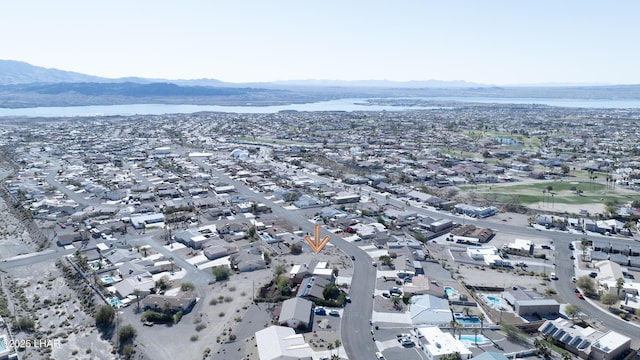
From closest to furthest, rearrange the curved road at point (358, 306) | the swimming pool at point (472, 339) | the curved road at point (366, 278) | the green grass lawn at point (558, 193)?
the curved road at point (358, 306) < the swimming pool at point (472, 339) < the curved road at point (366, 278) < the green grass lawn at point (558, 193)

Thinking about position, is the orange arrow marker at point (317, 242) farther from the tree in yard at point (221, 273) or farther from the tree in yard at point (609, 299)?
the tree in yard at point (609, 299)

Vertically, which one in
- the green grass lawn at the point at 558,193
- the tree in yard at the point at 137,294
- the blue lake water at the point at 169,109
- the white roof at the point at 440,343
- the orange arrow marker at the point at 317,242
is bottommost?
the blue lake water at the point at 169,109

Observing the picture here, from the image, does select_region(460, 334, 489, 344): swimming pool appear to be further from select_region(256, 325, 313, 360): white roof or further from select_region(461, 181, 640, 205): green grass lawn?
select_region(461, 181, 640, 205): green grass lawn

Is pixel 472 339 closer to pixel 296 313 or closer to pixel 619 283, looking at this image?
pixel 296 313

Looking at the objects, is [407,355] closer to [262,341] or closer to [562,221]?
[262,341]

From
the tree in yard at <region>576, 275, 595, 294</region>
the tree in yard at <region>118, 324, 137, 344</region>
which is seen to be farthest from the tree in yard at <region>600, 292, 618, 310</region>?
the tree in yard at <region>118, 324, 137, 344</region>

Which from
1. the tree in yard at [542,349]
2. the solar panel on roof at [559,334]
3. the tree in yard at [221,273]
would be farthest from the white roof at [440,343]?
the tree in yard at [221,273]

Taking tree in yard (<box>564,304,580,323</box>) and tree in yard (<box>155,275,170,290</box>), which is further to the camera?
tree in yard (<box>155,275,170,290</box>)

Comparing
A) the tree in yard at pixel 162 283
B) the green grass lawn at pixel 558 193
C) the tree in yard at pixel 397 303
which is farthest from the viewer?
the green grass lawn at pixel 558 193

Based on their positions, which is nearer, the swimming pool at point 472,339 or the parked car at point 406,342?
the parked car at point 406,342

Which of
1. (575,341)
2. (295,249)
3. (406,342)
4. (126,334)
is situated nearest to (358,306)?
(406,342)

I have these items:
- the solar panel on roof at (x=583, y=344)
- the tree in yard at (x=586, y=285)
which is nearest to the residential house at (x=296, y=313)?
the solar panel on roof at (x=583, y=344)

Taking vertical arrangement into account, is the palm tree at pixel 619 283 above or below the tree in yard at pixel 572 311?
above

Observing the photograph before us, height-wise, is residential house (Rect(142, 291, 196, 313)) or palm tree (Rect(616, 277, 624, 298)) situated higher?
palm tree (Rect(616, 277, 624, 298))
